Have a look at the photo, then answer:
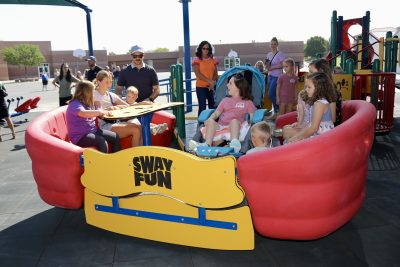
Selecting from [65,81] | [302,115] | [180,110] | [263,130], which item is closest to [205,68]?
[180,110]

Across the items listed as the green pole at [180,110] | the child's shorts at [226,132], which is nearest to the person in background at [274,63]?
the green pole at [180,110]

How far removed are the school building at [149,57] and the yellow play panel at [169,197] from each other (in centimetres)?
4959

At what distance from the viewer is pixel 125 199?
332 cm

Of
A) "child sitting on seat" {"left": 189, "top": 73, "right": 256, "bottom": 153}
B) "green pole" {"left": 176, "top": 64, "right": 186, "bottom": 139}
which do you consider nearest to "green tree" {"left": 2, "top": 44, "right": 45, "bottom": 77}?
"green pole" {"left": 176, "top": 64, "right": 186, "bottom": 139}

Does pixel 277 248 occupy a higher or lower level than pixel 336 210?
lower

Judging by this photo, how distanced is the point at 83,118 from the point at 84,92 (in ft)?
0.97

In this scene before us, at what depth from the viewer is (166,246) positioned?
3.18 m

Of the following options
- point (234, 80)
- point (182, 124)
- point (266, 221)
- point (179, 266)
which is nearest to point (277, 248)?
point (266, 221)

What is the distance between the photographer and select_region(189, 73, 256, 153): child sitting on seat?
435 centimetres

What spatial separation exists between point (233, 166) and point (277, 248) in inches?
33.9

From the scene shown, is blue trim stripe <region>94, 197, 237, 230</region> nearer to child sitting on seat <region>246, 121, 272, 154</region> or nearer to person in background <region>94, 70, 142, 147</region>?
child sitting on seat <region>246, 121, 272, 154</region>

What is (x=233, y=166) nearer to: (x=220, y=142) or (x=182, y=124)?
(x=220, y=142)

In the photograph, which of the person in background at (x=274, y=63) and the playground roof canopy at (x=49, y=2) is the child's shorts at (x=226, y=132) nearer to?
the person in background at (x=274, y=63)

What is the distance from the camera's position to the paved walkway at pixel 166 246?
2.89 metres
